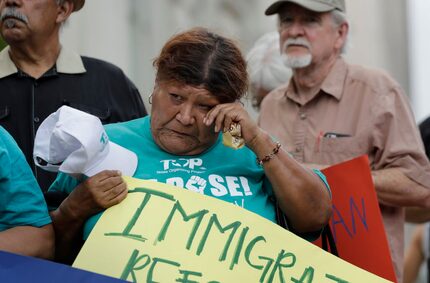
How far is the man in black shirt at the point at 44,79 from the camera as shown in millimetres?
4738

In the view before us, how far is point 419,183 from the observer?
522cm

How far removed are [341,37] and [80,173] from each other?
213 centimetres

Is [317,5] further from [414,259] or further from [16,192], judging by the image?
[414,259]

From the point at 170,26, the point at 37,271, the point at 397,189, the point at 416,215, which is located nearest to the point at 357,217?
the point at 397,189

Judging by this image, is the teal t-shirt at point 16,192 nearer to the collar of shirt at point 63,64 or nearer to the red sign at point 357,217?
the collar of shirt at point 63,64

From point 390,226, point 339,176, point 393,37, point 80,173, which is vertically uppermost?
point 80,173

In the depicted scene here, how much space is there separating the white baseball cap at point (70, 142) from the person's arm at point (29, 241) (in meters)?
0.20

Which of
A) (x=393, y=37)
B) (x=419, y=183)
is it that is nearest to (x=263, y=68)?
(x=419, y=183)

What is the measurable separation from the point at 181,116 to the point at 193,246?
468 mm

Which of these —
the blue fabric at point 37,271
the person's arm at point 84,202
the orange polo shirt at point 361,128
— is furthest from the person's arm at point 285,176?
the orange polo shirt at point 361,128

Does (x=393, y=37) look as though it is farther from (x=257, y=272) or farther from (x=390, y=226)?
(x=257, y=272)

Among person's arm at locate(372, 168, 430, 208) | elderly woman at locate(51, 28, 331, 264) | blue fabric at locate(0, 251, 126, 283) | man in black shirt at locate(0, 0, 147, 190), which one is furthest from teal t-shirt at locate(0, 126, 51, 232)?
person's arm at locate(372, 168, 430, 208)

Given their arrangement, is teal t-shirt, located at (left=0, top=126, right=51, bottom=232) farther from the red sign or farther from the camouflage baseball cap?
A: the camouflage baseball cap

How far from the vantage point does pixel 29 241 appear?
12.2ft
